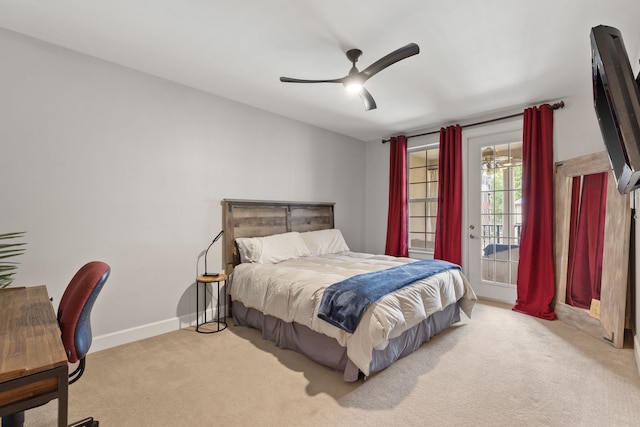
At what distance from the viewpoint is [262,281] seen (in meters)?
2.91

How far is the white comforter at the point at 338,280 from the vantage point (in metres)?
2.05

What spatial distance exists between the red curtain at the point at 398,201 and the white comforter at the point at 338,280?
1353mm

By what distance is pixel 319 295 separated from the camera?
2.36 metres

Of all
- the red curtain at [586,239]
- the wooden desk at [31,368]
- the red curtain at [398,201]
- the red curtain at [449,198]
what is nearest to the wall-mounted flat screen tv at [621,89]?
the wooden desk at [31,368]

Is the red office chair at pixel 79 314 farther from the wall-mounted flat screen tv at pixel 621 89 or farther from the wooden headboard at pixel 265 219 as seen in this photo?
the wall-mounted flat screen tv at pixel 621 89

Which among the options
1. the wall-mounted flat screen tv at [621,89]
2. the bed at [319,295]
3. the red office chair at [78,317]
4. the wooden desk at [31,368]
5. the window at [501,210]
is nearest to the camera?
the wooden desk at [31,368]

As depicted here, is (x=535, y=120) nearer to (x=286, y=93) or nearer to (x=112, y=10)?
(x=286, y=93)

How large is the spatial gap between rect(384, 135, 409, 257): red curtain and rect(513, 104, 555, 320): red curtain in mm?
1603

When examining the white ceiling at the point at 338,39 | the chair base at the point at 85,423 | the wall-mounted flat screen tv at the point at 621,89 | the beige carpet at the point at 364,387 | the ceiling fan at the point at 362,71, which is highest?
the white ceiling at the point at 338,39

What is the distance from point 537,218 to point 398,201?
1858mm

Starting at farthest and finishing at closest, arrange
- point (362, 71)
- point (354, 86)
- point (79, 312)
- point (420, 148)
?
point (420, 148)
point (354, 86)
point (362, 71)
point (79, 312)

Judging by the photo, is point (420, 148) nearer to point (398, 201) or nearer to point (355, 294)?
point (398, 201)

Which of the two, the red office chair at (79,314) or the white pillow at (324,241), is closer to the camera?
the red office chair at (79,314)

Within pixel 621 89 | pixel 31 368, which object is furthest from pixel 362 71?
pixel 31 368
